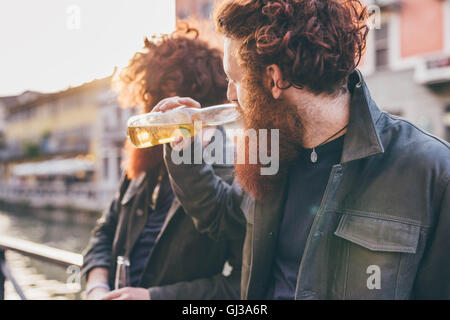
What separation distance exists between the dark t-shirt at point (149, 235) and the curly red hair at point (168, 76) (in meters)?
0.10

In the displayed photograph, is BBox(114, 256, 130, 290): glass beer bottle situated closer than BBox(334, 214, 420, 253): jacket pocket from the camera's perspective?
No

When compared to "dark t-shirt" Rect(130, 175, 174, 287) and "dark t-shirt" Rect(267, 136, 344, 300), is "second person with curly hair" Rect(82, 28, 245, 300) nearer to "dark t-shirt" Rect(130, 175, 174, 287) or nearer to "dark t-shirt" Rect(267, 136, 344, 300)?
"dark t-shirt" Rect(130, 175, 174, 287)

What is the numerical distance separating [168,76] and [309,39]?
2.26 feet

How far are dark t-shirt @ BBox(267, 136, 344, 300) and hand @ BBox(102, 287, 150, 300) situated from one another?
413 millimetres

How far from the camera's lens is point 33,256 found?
200 cm

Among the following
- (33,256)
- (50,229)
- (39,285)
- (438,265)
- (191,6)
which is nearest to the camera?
(438,265)

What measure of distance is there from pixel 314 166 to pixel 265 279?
1.07ft

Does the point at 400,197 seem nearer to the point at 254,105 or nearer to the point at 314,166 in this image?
the point at 314,166

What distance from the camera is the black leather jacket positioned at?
0.91 meters

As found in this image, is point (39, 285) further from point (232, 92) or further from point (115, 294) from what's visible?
point (232, 92)

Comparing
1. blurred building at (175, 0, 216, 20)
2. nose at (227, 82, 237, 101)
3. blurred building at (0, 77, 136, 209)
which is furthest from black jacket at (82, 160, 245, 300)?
blurred building at (0, 77, 136, 209)

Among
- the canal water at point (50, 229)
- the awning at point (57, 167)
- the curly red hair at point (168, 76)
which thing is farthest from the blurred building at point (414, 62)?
the awning at point (57, 167)

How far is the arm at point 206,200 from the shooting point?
52.1 inches

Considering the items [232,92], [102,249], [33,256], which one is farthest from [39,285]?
[232,92]
